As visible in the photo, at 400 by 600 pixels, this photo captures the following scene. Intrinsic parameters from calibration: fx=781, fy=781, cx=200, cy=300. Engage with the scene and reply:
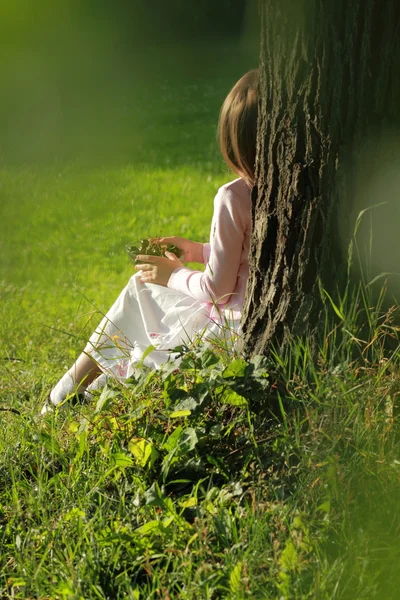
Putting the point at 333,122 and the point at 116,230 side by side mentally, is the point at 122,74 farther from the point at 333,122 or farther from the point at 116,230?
the point at 333,122

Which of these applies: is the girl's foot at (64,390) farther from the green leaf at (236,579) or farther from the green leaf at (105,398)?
the green leaf at (236,579)

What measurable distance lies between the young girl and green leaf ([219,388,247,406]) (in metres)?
0.33

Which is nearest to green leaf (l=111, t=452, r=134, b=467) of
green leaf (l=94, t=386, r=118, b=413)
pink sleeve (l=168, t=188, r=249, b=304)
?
green leaf (l=94, t=386, r=118, b=413)

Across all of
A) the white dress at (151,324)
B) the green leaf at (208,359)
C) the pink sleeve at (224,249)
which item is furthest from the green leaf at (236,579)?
the pink sleeve at (224,249)

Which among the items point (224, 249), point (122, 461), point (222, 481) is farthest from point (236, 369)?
point (224, 249)

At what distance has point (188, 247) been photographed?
136 inches

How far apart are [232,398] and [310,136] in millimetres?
831

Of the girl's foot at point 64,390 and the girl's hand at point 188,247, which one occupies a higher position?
the girl's hand at point 188,247

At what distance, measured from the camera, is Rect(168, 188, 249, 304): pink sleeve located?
2.86 meters

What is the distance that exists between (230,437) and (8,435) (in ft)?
2.90

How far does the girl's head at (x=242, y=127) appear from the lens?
9.25 ft

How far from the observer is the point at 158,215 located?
6848 millimetres

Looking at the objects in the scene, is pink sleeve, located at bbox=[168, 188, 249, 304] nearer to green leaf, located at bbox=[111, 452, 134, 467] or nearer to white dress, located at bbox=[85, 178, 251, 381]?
white dress, located at bbox=[85, 178, 251, 381]

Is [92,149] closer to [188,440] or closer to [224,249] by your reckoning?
[224,249]
